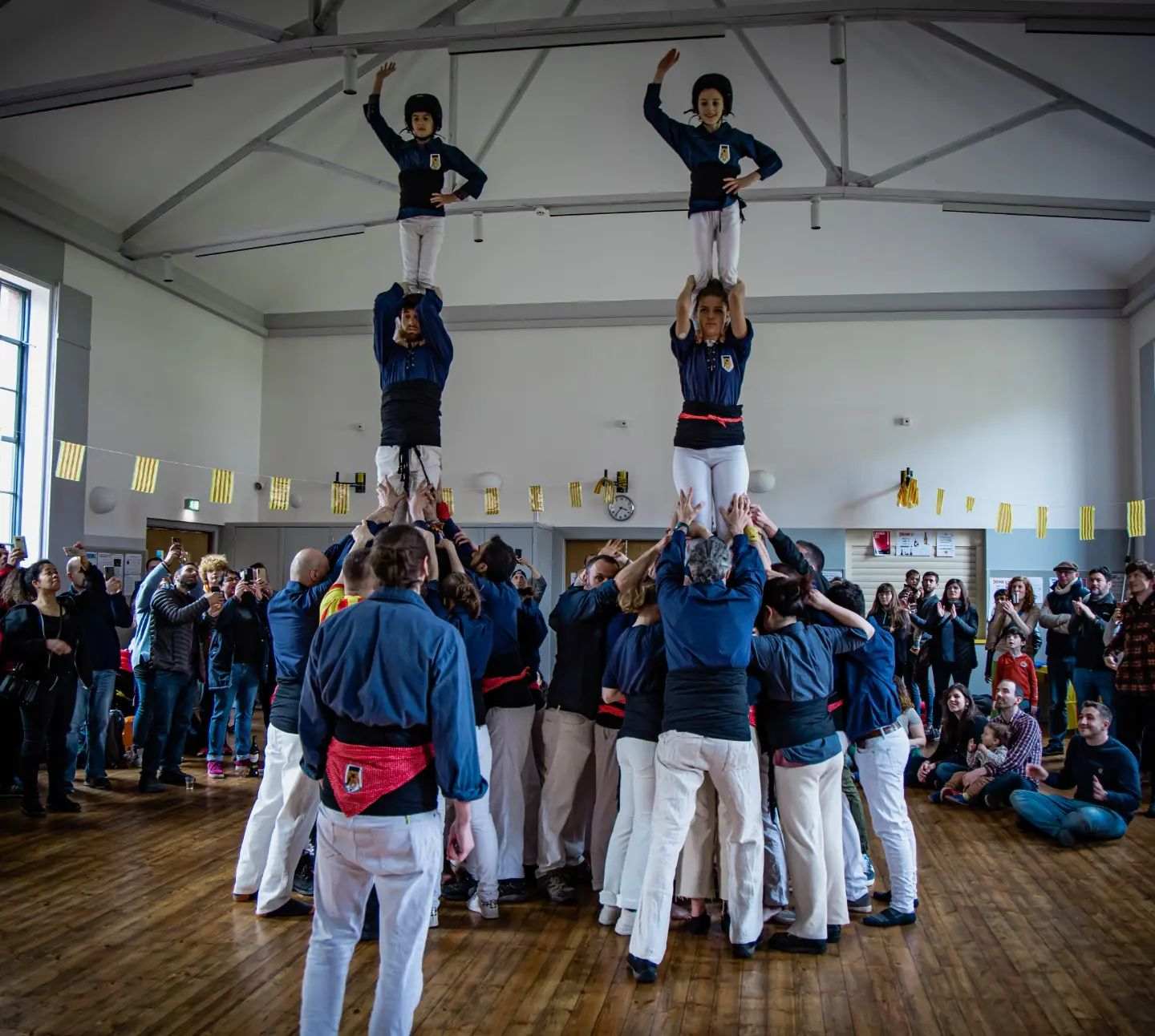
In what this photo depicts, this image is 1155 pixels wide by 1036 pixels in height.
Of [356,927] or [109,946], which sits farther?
[109,946]

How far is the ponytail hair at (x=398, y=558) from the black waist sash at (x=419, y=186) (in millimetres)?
2430

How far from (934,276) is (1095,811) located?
23.1ft

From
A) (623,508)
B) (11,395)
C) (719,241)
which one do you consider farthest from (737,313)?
(11,395)

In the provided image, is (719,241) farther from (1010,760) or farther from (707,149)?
(1010,760)

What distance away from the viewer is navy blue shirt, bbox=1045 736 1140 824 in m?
5.70

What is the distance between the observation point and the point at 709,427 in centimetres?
420

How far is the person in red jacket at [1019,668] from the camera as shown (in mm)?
8344

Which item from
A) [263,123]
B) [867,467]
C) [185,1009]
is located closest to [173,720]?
[185,1009]

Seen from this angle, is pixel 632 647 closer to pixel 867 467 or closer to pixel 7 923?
pixel 7 923

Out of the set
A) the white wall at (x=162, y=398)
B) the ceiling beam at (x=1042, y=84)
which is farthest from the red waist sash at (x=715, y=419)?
the white wall at (x=162, y=398)

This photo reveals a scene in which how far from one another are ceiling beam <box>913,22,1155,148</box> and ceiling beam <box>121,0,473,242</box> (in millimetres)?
4144

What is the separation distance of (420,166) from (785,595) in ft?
8.58

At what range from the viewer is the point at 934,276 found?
10945 mm

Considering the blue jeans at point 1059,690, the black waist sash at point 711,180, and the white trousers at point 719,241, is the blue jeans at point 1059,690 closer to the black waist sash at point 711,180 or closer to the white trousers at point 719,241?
the white trousers at point 719,241
